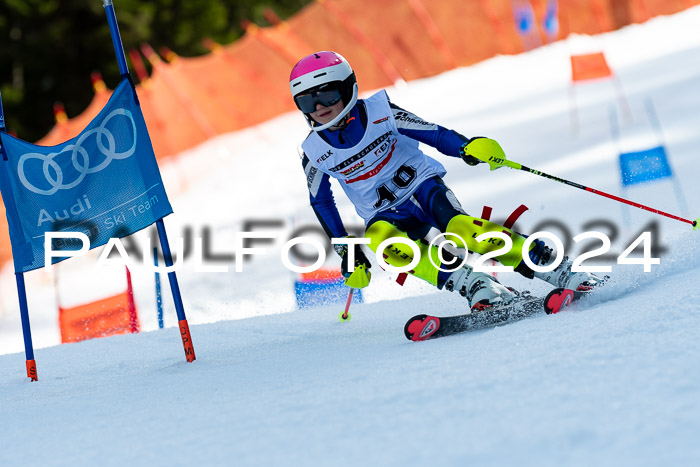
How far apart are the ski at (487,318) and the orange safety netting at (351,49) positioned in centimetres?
1273

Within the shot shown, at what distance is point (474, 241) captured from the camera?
436 cm

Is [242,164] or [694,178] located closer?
[694,178]

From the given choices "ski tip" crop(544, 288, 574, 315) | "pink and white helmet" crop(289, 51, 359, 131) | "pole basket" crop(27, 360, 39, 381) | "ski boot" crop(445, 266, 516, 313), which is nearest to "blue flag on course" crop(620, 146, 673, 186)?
"ski boot" crop(445, 266, 516, 313)

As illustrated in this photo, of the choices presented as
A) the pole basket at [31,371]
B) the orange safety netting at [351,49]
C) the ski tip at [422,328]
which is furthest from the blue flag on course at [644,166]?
the orange safety netting at [351,49]

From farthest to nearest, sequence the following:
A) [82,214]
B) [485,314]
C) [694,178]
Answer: [694,178]
[82,214]
[485,314]

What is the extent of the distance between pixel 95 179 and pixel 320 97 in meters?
1.26

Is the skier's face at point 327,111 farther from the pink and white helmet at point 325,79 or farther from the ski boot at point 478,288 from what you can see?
the ski boot at point 478,288

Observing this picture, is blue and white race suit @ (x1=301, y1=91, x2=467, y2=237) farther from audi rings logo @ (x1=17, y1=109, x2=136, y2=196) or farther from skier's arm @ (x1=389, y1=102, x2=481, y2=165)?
audi rings logo @ (x1=17, y1=109, x2=136, y2=196)

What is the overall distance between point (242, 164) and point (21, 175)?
12.2 metres

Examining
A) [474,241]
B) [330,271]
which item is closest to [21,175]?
[474,241]

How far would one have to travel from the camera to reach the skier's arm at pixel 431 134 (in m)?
4.52

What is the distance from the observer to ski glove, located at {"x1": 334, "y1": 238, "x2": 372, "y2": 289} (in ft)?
15.5

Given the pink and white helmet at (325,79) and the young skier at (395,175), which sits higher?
the pink and white helmet at (325,79)

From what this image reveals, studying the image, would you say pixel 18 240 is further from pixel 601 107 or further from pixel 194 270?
pixel 601 107
